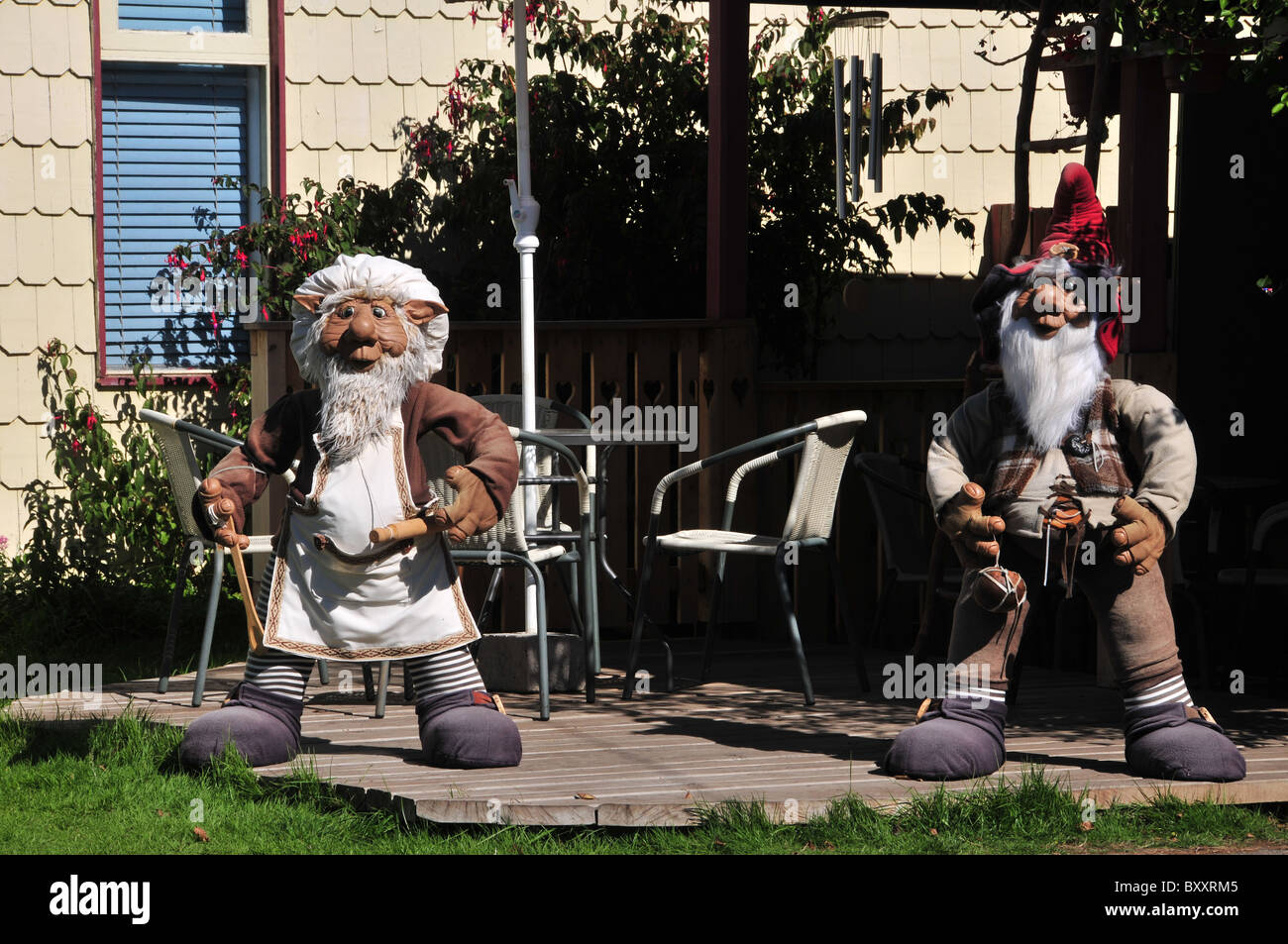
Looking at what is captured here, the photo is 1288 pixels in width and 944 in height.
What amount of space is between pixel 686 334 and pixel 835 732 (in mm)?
2531

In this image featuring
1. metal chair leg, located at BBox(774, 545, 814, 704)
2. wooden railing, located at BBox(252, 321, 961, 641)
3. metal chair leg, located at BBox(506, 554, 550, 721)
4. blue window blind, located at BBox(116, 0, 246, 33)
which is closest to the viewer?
metal chair leg, located at BBox(506, 554, 550, 721)

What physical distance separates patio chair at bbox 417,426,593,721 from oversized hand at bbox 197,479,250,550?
669 millimetres

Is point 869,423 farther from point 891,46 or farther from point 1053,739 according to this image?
point 891,46

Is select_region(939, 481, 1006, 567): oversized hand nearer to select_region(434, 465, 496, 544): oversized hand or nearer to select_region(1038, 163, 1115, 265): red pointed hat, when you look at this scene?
select_region(1038, 163, 1115, 265): red pointed hat

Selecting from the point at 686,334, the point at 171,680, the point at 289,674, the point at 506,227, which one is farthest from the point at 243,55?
the point at 289,674

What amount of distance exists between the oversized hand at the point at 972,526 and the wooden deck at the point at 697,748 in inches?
22.5

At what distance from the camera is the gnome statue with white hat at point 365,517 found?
4496mm

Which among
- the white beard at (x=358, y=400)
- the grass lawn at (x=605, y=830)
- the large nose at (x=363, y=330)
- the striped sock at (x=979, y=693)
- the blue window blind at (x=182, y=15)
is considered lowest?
the grass lawn at (x=605, y=830)

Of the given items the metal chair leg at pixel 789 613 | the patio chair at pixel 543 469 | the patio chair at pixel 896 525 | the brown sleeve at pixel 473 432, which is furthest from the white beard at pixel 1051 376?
the patio chair at pixel 543 469

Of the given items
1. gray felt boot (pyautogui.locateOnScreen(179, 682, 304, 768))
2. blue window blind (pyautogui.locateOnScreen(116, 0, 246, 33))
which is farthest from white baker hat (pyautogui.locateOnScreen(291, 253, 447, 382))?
blue window blind (pyautogui.locateOnScreen(116, 0, 246, 33))

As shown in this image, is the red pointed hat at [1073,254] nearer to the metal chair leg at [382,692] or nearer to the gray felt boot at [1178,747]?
the gray felt boot at [1178,747]

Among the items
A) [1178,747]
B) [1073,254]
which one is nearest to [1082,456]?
[1073,254]

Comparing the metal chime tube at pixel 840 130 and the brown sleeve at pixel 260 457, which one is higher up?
the metal chime tube at pixel 840 130

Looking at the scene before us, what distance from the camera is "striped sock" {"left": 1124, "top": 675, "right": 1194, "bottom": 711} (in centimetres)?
433
